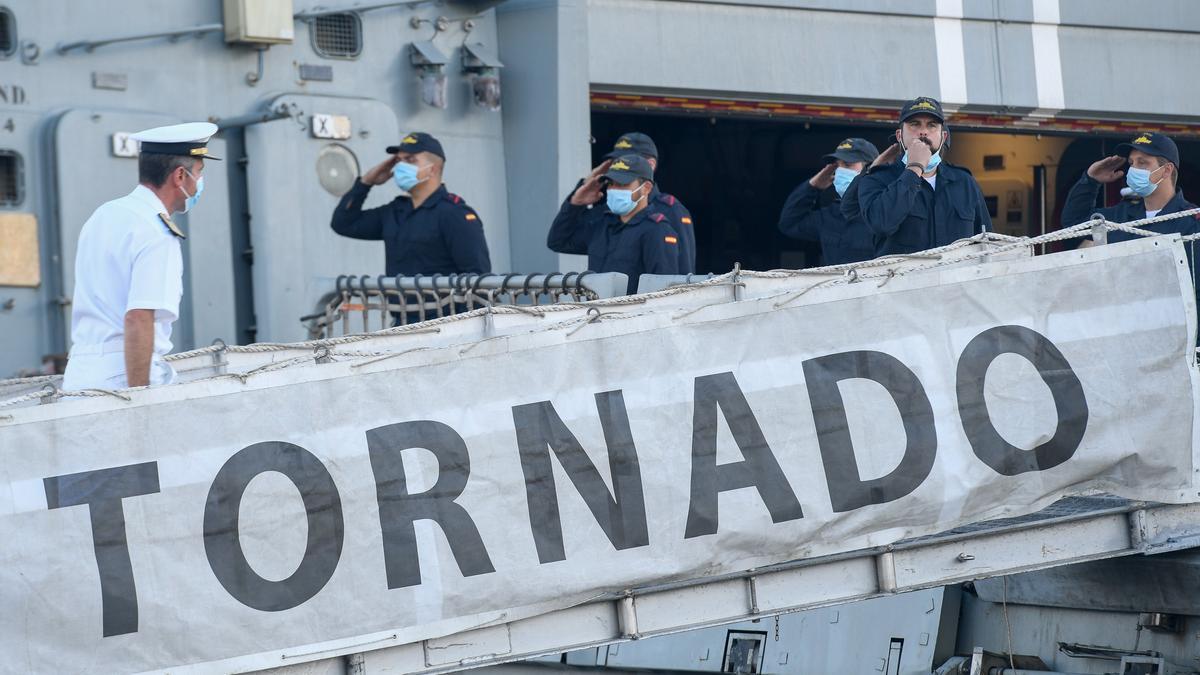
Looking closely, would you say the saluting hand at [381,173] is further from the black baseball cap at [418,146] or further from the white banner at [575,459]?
the white banner at [575,459]

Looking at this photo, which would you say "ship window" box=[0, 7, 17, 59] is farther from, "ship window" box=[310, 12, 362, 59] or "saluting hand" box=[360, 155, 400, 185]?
"saluting hand" box=[360, 155, 400, 185]

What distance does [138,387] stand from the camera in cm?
435

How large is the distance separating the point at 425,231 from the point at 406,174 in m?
0.27

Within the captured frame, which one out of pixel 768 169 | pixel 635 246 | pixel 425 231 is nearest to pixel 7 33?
pixel 425 231

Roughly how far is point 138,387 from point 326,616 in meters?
0.78

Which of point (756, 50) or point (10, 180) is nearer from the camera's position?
point (10, 180)

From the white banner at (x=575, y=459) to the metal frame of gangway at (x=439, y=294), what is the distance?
1.45 m

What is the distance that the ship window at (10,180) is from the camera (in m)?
7.51

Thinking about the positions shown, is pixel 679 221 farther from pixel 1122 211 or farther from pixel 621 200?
pixel 1122 211

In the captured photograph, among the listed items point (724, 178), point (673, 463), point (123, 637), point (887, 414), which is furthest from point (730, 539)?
point (724, 178)

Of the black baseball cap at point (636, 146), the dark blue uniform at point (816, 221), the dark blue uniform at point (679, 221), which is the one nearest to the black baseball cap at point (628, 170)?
the dark blue uniform at point (679, 221)

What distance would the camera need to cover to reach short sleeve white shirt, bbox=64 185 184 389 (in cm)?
431

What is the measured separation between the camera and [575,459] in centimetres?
459

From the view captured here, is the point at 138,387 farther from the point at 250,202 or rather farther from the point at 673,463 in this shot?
the point at 250,202
